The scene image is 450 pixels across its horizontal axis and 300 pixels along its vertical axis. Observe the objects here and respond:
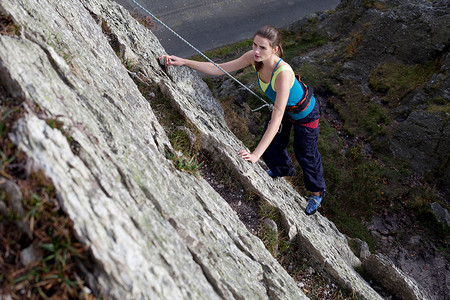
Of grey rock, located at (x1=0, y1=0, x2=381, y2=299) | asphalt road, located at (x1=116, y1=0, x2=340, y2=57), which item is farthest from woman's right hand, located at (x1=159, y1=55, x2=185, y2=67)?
asphalt road, located at (x1=116, y1=0, x2=340, y2=57)

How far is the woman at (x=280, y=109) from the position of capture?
5.96m

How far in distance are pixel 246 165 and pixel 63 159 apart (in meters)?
4.15

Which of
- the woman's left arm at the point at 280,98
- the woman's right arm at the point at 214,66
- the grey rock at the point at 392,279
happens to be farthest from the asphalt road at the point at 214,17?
the grey rock at the point at 392,279

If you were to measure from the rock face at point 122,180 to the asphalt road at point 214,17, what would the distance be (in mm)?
16164

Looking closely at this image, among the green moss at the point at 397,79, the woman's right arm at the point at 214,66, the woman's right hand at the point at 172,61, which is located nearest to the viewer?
the woman's right arm at the point at 214,66

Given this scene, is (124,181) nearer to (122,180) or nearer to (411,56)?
(122,180)

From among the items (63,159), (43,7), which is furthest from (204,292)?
(43,7)

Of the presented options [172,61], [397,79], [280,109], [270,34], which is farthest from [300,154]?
[397,79]

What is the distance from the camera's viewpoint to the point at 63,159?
3344mm

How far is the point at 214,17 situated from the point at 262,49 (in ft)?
66.1

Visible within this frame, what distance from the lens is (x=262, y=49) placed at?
234 inches

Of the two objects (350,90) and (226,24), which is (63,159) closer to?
(350,90)

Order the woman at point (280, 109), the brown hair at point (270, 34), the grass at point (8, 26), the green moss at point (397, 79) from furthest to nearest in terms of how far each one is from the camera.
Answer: the green moss at point (397, 79) → the woman at point (280, 109) → the brown hair at point (270, 34) → the grass at point (8, 26)

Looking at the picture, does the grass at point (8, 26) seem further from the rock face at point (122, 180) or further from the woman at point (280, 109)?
the woman at point (280, 109)
